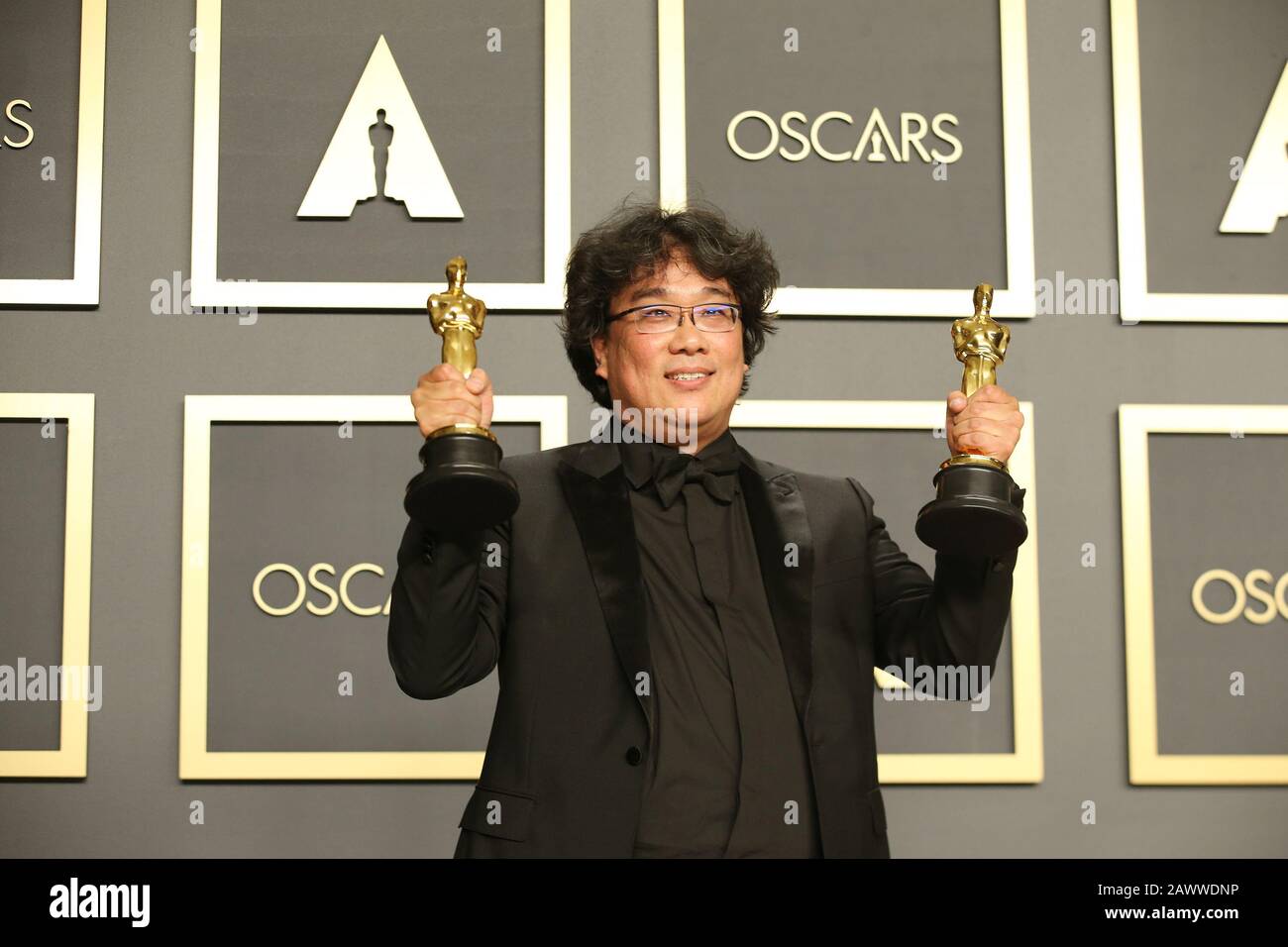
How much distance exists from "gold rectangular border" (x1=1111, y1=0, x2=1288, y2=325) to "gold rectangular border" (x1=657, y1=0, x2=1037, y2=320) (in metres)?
0.20

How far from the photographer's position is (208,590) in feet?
10.1

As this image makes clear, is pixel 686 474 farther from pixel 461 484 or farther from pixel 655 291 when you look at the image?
pixel 461 484

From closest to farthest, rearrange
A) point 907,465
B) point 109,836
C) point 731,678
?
point 731,678, point 109,836, point 907,465

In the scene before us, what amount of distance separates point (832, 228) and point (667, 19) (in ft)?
1.92

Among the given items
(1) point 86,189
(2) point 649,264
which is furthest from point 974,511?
(1) point 86,189

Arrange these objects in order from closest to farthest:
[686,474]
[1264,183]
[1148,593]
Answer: [686,474] → [1148,593] → [1264,183]

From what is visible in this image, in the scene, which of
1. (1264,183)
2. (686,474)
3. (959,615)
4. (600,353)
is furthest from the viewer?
(1264,183)

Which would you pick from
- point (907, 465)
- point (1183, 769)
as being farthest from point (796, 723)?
point (1183, 769)

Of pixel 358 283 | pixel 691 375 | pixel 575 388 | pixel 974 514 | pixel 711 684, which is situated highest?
pixel 358 283

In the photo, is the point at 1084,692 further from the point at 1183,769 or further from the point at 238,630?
the point at 238,630

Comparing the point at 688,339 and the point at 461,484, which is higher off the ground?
the point at 688,339

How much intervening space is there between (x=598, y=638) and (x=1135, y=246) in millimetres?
1787

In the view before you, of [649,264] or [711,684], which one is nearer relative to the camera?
[711,684]

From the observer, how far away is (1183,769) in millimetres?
3143
